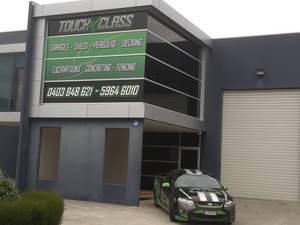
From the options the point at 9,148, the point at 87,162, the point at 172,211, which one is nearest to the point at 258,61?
the point at 87,162

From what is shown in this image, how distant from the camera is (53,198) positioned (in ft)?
28.1

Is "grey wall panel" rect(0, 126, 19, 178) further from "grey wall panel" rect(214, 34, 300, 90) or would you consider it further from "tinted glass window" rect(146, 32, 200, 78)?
"grey wall panel" rect(214, 34, 300, 90)

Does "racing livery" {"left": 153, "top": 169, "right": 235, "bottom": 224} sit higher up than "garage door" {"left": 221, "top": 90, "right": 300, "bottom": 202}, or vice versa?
"garage door" {"left": 221, "top": 90, "right": 300, "bottom": 202}

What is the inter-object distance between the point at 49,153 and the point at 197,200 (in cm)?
852

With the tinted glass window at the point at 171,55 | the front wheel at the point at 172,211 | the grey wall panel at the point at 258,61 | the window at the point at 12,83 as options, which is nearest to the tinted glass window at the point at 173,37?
the tinted glass window at the point at 171,55

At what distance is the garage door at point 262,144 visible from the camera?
18875 millimetres

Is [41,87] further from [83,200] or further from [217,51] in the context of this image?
[217,51]

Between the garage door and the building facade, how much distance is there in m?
0.04

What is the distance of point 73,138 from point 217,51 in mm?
7823

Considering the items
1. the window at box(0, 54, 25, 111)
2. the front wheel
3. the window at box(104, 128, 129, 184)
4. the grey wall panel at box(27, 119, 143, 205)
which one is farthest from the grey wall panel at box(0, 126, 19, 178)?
the front wheel

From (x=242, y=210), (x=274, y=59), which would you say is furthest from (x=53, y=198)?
(x=274, y=59)

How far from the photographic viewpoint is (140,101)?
15.4 meters

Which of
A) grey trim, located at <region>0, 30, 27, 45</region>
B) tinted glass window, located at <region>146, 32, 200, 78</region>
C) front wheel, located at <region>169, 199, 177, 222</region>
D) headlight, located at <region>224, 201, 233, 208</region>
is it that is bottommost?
front wheel, located at <region>169, 199, 177, 222</region>

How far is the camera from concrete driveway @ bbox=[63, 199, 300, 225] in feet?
39.7
